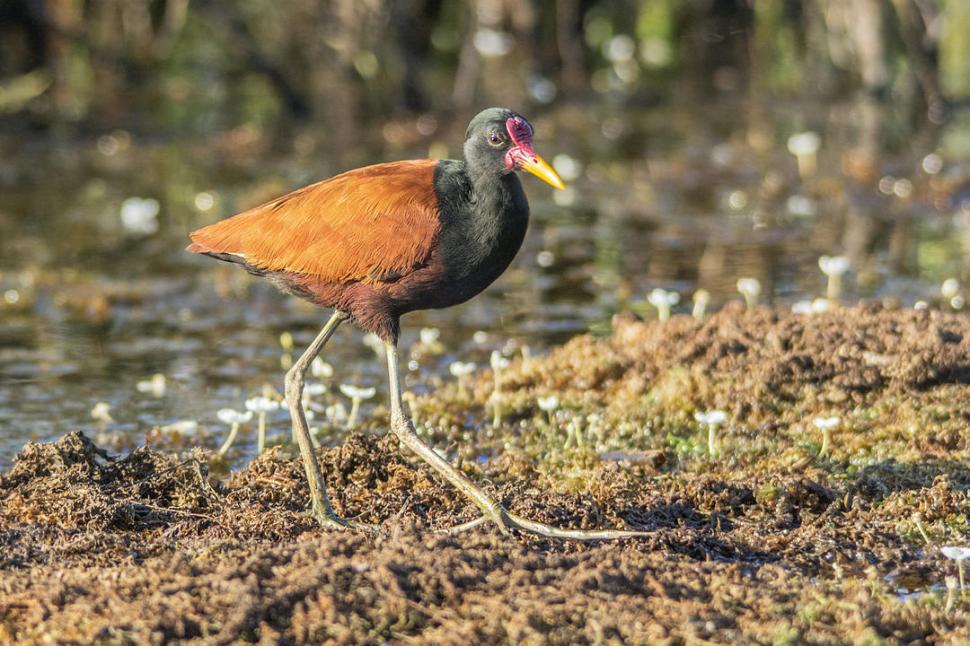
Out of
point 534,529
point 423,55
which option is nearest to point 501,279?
point 534,529

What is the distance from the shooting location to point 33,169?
13484mm

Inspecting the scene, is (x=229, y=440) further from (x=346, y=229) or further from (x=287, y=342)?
(x=346, y=229)

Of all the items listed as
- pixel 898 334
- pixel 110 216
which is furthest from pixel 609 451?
pixel 110 216

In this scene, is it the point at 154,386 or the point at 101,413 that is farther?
the point at 154,386

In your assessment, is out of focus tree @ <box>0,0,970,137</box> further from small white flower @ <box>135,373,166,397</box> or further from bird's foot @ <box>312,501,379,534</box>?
bird's foot @ <box>312,501,379,534</box>

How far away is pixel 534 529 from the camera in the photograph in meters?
4.83

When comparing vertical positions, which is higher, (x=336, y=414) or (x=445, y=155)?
(x=445, y=155)

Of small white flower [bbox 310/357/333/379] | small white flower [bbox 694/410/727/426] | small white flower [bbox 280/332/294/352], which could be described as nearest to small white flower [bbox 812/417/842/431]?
small white flower [bbox 694/410/727/426]

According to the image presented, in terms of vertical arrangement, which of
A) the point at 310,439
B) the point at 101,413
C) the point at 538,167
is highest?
the point at 538,167

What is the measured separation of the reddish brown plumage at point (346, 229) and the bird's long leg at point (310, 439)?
28cm

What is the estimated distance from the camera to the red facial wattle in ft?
16.6

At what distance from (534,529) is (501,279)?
5061 millimetres

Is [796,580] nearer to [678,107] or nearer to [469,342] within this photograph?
[469,342]

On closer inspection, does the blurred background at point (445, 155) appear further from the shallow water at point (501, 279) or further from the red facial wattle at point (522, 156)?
the red facial wattle at point (522, 156)
